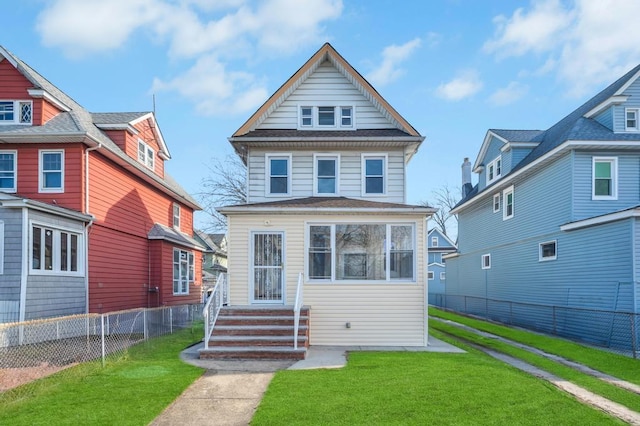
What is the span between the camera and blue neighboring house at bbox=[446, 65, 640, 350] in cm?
1294

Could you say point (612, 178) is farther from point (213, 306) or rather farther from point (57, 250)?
point (57, 250)

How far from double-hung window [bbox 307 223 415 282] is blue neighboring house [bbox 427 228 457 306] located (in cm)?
3070

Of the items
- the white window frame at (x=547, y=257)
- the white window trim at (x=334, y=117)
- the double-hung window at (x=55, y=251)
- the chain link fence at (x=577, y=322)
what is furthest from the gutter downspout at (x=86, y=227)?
the white window frame at (x=547, y=257)

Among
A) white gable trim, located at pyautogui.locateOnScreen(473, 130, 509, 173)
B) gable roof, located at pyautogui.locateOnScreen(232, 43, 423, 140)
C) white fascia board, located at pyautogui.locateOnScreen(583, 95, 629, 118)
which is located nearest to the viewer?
gable roof, located at pyautogui.locateOnScreen(232, 43, 423, 140)

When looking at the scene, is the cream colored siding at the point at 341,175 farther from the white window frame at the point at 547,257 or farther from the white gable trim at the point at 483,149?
the white gable trim at the point at 483,149

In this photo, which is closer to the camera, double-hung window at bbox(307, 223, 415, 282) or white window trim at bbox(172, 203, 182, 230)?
double-hung window at bbox(307, 223, 415, 282)

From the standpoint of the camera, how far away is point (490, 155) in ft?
75.2

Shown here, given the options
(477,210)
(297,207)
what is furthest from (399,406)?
(477,210)

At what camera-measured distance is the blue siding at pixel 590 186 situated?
14.9m

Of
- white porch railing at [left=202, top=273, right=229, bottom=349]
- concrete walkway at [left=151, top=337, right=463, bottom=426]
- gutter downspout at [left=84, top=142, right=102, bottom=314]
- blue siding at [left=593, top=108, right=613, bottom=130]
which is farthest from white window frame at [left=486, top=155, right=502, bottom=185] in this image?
gutter downspout at [left=84, top=142, right=102, bottom=314]

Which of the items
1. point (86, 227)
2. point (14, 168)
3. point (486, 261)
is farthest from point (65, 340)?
point (486, 261)

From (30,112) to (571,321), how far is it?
18.8 m

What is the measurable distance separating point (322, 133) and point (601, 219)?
8.62 metres

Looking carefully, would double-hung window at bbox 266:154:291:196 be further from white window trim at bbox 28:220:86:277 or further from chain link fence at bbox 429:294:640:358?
chain link fence at bbox 429:294:640:358
